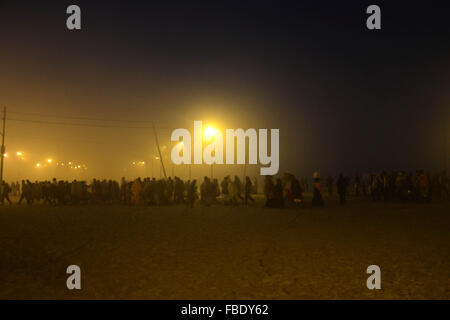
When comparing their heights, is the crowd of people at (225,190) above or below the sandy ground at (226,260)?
above

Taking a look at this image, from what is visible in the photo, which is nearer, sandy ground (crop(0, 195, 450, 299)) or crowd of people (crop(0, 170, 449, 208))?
sandy ground (crop(0, 195, 450, 299))

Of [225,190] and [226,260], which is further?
[225,190]

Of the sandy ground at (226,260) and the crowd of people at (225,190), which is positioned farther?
the crowd of people at (225,190)

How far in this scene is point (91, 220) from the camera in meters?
14.6

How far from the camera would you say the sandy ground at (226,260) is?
5414 millimetres

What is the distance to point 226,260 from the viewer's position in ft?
24.2

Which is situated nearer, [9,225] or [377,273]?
[377,273]

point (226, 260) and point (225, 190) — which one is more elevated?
point (225, 190)

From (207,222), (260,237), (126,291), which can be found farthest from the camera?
(207,222)

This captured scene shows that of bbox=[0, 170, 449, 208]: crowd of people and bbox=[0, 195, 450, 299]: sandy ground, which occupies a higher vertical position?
bbox=[0, 170, 449, 208]: crowd of people

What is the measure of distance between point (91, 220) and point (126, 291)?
10.1 meters

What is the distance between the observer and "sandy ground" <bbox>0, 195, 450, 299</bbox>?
5414 millimetres
